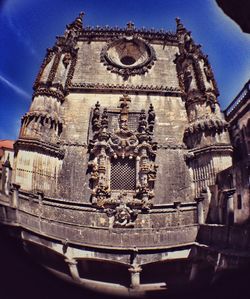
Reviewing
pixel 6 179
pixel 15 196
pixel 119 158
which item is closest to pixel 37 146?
pixel 6 179

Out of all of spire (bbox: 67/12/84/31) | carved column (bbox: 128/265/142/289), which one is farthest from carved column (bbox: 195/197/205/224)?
spire (bbox: 67/12/84/31)

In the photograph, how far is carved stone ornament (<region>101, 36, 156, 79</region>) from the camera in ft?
65.7

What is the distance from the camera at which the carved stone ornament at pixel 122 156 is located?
15.3 metres

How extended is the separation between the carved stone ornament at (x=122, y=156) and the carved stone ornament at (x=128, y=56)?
10.6 ft

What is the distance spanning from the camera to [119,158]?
16.8 m

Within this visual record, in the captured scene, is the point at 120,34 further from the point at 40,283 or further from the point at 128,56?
the point at 40,283

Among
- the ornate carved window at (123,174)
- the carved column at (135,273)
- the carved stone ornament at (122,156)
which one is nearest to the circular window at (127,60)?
the carved stone ornament at (122,156)

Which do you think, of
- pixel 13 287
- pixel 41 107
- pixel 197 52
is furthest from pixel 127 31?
pixel 13 287

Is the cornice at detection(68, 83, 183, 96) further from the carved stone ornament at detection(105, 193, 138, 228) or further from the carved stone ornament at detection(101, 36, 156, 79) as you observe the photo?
the carved stone ornament at detection(105, 193, 138, 228)

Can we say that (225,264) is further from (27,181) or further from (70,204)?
(27,181)

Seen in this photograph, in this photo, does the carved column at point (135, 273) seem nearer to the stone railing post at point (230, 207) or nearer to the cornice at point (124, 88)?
the stone railing post at point (230, 207)

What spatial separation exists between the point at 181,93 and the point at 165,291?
41.3 feet

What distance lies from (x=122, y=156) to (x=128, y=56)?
30.1ft

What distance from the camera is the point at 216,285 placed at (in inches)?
291
